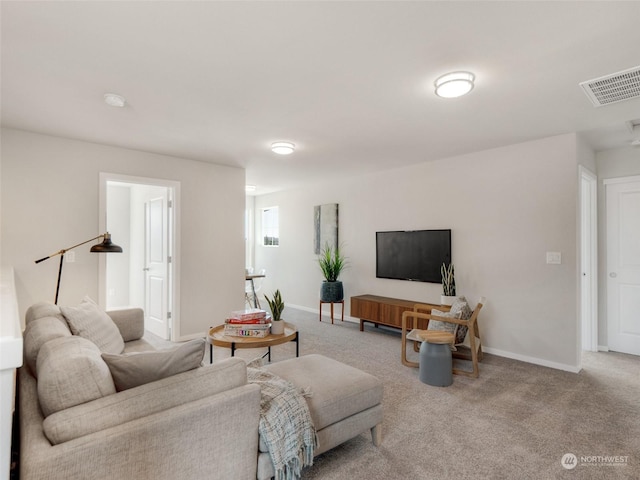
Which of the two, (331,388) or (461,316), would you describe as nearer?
(331,388)

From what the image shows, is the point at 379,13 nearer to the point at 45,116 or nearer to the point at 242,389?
the point at 242,389

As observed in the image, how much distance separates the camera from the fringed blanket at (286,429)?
61.6 inches

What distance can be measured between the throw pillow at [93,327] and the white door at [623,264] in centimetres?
520

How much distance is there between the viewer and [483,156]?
4125mm

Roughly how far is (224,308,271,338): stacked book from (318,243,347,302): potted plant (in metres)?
2.56

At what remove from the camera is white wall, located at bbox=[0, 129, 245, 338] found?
3.41 metres

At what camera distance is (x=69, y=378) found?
1251 millimetres

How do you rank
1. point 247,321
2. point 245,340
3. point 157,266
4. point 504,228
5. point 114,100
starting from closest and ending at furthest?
point 114,100 → point 245,340 → point 247,321 → point 504,228 → point 157,266

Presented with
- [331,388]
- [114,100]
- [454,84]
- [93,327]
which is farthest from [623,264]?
[114,100]

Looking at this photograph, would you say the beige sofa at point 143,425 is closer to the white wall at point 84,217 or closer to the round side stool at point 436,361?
the round side stool at point 436,361

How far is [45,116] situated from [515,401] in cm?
472

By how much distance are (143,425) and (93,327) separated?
→ 1.39m

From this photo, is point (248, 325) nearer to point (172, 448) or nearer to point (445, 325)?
point (172, 448)

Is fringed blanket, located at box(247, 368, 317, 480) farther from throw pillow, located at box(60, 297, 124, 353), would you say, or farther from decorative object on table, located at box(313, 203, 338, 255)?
decorative object on table, located at box(313, 203, 338, 255)
